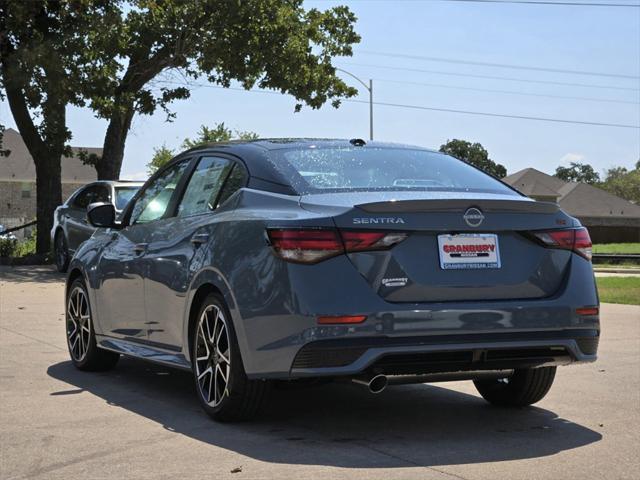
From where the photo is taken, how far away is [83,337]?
8297mm

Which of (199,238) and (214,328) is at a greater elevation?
(199,238)

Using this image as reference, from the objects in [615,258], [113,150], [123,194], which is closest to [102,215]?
[123,194]

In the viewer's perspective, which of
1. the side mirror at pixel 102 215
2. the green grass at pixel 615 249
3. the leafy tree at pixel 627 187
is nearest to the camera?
the side mirror at pixel 102 215

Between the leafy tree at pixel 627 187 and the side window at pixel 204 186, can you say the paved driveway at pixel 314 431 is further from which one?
the leafy tree at pixel 627 187

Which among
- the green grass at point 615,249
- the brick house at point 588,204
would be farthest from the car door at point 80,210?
the brick house at point 588,204

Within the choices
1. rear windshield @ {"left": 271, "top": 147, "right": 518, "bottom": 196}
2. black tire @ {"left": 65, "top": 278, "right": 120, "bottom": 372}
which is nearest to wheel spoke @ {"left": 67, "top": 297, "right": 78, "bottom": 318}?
black tire @ {"left": 65, "top": 278, "right": 120, "bottom": 372}

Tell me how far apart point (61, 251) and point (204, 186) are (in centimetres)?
1466

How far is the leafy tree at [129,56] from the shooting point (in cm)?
2469

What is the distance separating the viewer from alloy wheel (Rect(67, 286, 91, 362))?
27.0 feet

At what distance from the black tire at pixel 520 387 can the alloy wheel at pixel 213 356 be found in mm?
1792

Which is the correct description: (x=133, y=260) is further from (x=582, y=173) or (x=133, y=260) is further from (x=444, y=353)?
(x=582, y=173)

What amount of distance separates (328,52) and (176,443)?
25.6 meters

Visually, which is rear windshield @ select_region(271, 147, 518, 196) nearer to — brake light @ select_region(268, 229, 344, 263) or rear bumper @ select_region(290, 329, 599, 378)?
brake light @ select_region(268, 229, 344, 263)

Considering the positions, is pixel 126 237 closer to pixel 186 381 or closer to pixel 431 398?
pixel 186 381
